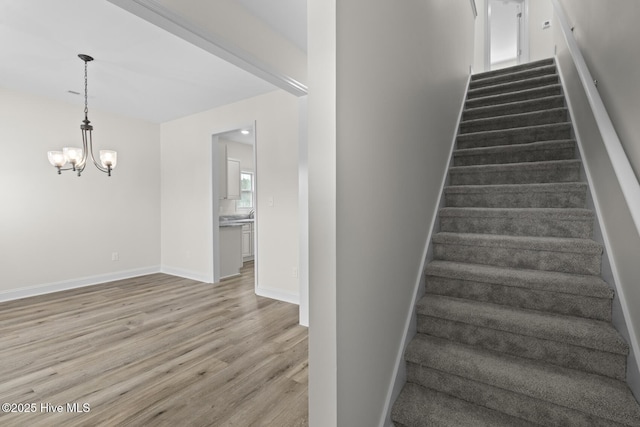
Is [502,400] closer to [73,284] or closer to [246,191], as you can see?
[73,284]

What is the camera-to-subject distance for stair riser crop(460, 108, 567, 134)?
2.46 m

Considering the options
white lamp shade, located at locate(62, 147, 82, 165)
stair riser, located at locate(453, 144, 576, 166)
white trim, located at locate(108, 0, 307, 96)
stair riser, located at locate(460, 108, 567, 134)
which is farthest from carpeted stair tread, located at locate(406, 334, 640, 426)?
white lamp shade, located at locate(62, 147, 82, 165)

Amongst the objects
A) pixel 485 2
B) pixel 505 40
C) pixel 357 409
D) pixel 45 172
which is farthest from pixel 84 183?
pixel 505 40

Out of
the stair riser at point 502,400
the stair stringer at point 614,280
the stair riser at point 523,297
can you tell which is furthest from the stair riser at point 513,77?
the stair riser at point 502,400

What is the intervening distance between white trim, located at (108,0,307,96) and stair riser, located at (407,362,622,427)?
2266 mm

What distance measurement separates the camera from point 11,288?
370 centimetres

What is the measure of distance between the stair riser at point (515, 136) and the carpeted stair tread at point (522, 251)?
1071 millimetres

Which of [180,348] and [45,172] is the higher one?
[45,172]

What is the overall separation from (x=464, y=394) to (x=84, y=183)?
5230mm

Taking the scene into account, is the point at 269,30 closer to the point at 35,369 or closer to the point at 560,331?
the point at 560,331

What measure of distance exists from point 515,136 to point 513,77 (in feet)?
4.68

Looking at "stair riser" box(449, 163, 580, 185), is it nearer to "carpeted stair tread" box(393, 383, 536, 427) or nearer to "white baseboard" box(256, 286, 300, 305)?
"carpeted stair tread" box(393, 383, 536, 427)

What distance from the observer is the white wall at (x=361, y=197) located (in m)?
0.98

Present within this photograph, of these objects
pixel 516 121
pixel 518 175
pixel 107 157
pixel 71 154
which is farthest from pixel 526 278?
pixel 71 154
